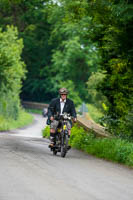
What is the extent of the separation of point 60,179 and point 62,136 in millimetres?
4469

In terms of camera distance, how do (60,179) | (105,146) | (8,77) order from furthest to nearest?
(8,77)
(105,146)
(60,179)

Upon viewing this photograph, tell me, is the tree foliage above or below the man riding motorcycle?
above

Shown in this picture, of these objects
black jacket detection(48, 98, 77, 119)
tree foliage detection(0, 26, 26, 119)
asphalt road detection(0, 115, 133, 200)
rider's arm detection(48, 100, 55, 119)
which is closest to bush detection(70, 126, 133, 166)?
asphalt road detection(0, 115, 133, 200)

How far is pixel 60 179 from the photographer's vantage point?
948 cm

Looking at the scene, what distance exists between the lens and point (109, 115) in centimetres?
1973

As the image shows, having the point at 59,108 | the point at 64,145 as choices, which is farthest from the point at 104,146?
the point at 59,108

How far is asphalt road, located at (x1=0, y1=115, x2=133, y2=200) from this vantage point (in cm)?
803

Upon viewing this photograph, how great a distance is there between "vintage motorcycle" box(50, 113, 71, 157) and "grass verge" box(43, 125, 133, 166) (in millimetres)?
1118

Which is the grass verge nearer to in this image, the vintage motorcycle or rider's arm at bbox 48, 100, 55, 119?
the vintage motorcycle

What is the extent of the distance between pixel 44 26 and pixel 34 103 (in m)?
11.1

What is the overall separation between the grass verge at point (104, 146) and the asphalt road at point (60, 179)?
423 millimetres

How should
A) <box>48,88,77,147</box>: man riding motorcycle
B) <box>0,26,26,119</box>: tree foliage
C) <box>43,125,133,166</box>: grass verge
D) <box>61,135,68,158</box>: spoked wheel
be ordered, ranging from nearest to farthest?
<box>43,125,133,166</box>: grass verge → <box>61,135,68,158</box>: spoked wheel → <box>48,88,77,147</box>: man riding motorcycle → <box>0,26,26,119</box>: tree foliage

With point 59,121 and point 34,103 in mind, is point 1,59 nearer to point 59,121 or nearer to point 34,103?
point 59,121

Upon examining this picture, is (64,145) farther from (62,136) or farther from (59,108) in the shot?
(59,108)
